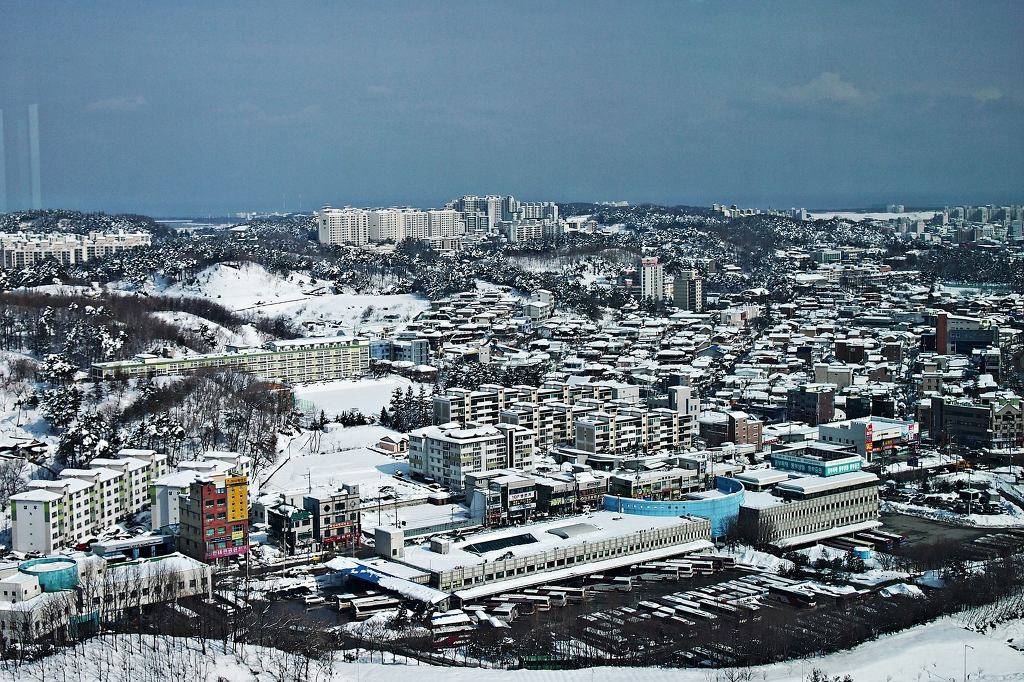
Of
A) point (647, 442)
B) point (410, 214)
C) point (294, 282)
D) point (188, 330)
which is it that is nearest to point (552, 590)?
point (647, 442)

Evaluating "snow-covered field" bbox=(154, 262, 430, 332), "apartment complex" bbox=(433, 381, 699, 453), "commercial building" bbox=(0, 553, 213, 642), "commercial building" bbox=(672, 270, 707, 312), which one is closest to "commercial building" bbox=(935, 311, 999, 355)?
"commercial building" bbox=(672, 270, 707, 312)

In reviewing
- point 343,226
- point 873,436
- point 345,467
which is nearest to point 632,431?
point 873,436

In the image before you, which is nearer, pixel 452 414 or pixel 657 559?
pixel 657 559

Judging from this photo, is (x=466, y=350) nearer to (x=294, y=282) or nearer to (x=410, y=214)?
(x=294, y=282)

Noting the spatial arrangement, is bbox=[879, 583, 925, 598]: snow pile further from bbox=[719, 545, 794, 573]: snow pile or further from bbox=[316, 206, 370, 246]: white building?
bbox=[316, 206, 370, 246]: white building

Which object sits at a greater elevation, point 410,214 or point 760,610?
point 410,214

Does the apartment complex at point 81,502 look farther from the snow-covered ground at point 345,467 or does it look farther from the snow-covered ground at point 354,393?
the snow-covered ground at point 354,393
